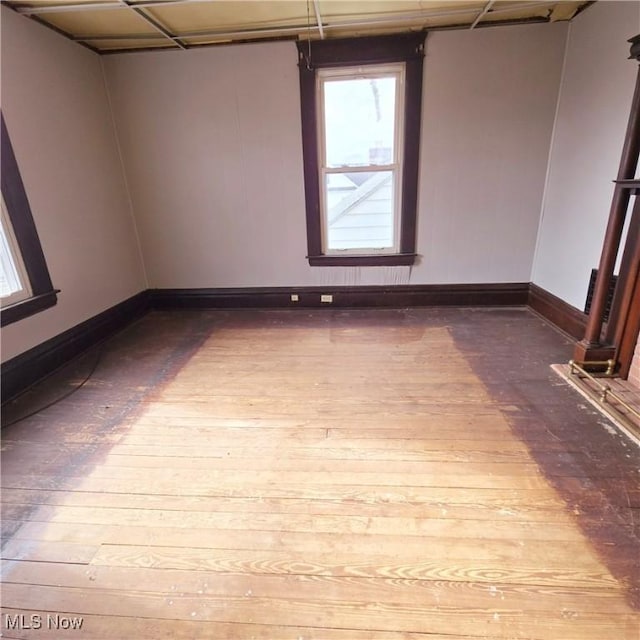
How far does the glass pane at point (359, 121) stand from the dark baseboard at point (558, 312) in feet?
6.09

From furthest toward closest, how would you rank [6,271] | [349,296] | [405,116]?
[349,296], [405,116], [6,271]

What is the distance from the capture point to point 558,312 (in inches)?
123

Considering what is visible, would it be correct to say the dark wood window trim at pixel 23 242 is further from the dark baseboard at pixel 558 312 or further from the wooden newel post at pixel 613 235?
the dark baseboard at pixel 558 312

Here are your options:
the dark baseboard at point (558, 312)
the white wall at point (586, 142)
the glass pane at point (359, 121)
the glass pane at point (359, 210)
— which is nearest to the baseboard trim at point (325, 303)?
the dark baseboard at point (558, 312)

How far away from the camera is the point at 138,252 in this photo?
12.7 ft

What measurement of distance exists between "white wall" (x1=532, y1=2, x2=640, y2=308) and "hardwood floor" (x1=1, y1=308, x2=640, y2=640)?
857 mm

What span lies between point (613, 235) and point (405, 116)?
191 cm

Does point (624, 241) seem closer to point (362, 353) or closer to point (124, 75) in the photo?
point (362, 353)

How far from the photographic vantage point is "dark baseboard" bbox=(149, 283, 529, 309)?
3691 mm

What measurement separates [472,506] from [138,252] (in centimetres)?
376

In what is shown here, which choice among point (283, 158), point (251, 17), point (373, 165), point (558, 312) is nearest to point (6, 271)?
point (283, 158)

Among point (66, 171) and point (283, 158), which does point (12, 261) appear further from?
point (283, 158)

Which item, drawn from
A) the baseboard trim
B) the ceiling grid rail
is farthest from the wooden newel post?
the ceiling grid rail

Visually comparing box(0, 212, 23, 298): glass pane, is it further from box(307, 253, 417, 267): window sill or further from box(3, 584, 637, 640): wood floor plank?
box(307, 253, 417, 267): window sill
